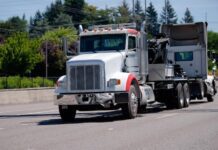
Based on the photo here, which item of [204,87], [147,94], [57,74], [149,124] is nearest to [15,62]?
[57,74]

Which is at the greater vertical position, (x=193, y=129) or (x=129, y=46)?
(x=129, y=46)

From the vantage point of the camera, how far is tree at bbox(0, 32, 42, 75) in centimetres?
7044

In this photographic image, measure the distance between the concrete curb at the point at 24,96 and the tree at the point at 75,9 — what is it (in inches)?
4452

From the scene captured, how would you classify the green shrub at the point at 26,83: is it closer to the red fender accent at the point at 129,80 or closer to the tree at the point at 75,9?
the red fender accent at the point at 129,80

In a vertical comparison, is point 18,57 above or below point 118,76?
above

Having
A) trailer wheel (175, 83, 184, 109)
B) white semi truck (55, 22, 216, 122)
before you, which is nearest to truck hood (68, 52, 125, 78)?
white semi truck (55, 22, 216, 122)

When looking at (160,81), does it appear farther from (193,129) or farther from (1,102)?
(1,102)

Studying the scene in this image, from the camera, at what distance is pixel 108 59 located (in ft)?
66.1

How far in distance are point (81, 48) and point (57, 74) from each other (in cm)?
6382

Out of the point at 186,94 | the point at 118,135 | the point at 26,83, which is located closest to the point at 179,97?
the point at 186,94

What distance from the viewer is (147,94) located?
22.8 meters

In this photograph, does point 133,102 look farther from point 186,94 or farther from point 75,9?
point 75,9

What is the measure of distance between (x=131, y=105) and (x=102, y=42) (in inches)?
111

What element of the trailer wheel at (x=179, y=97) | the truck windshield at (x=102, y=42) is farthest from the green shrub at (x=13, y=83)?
the truck windshield at (x=102, y=42)
